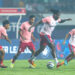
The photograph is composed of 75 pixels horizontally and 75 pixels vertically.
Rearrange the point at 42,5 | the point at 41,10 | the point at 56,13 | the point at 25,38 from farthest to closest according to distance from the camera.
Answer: the point at 42,5, the point at 41,10, the point at 25,38, the point at 56,13

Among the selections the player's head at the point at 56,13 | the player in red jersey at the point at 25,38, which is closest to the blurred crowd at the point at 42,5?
the player in red jersey at the point at 25,38

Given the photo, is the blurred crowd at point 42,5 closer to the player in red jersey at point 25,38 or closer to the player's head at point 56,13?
the player in red jersey at point 25,38

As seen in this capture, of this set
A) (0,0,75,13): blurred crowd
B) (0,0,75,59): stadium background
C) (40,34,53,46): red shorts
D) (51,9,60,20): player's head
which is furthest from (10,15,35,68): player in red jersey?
(0,0,75,13): blurred crowd

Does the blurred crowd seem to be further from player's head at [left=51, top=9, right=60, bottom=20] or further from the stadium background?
player's head at [left=51, top=9, right=60, bottom=20]

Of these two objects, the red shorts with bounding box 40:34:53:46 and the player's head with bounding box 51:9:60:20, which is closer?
the player's head with bounding box 51:9:60:20

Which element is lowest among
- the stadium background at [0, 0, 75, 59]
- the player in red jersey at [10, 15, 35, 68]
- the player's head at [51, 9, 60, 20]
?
the stadium background at [0, 0, 75, 59]

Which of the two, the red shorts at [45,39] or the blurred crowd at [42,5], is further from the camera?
the blurred crowd at [42,5]

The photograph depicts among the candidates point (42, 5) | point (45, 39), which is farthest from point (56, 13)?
point (42, 5)

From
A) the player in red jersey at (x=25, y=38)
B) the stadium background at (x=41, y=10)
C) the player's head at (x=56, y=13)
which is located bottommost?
the stadium background at (x=41, y=10)

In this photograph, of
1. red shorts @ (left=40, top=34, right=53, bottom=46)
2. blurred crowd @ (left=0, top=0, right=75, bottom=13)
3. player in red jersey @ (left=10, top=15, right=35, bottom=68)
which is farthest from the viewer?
blurred crowd @ (left=0, top=0, right=75, bottom=13)

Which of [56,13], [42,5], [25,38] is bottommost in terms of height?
[42,5]

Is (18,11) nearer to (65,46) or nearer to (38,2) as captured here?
(38,2)

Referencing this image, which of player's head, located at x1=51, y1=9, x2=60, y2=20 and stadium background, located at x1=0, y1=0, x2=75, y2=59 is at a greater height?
player's head, located at x1=51, y1=9, x2=60, y2=20

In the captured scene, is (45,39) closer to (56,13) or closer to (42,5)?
(56,13)
